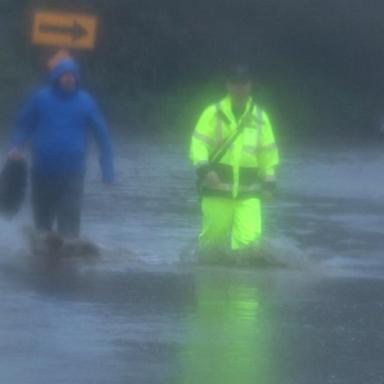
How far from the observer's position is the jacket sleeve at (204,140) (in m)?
13.5

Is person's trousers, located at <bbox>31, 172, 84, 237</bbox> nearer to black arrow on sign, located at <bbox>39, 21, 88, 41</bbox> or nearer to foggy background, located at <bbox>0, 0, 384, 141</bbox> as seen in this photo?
black arrow on sign, located at <bbox>39, 21, 88, 41</bbox>

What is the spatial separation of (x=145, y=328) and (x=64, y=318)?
20.5 inches

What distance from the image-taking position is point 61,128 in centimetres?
1394

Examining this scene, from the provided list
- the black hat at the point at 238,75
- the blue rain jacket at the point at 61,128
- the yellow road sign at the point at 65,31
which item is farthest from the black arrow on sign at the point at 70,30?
the black hat at the point at 238,75

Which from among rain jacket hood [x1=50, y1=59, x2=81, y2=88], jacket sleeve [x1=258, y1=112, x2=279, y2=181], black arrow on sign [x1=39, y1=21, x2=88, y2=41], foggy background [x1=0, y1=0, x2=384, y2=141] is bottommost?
foggy background [x1=0, y1=0, x2=384, y2=141]

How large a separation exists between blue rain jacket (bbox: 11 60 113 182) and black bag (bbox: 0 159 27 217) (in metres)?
0.23

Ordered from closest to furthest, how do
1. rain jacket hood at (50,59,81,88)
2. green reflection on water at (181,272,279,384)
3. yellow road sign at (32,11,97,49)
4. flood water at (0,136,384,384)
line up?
green reflection on water at (181,272,279,384)
flood water at (0,136,384,384)
rain jacket hood at (50,59,81,88)
yellow road sign at (32,11,97,49)

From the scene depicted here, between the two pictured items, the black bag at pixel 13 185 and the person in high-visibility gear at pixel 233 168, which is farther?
the black bag at pixel 13 185

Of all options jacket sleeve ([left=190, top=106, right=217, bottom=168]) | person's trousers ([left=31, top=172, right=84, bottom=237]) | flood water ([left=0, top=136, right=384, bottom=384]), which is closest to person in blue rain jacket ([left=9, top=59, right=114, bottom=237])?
person's trousers ([left=31, top=172, right=84, bottom=237])

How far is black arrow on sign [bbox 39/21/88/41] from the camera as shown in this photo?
18.2 m

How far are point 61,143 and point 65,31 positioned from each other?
4.64 m

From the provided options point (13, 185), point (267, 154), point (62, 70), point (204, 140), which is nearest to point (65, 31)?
point (13, 185)

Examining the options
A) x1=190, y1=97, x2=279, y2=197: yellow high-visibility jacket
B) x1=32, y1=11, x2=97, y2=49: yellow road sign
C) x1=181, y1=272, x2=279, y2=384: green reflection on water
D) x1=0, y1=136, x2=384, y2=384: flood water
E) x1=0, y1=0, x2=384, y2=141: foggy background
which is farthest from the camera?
x1=0, y1=0, x2=384, y2=141: foggy background

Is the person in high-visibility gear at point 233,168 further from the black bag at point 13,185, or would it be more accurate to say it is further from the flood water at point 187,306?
the black bag at point 13,185
